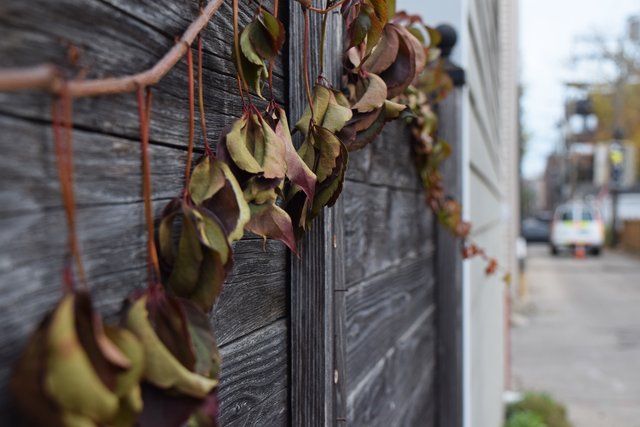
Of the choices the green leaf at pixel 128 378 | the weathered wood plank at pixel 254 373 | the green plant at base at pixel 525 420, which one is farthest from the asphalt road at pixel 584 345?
the green leaf at pixel 128 378

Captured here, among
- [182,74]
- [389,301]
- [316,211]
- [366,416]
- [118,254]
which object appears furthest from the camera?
[389,301]

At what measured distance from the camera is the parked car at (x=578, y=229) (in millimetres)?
27547

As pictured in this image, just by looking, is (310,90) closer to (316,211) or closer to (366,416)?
(316,211)

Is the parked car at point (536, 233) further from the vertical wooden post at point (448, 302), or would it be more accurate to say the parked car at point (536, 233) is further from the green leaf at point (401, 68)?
the green leaf at point (401, 68)

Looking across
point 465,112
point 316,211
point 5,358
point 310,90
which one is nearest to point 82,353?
point 5,358

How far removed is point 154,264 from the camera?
0.70 m

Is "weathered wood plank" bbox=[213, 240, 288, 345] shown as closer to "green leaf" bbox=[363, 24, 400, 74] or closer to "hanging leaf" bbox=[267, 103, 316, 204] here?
"hanging leaf" bbox=[267, 103, 316, 204]

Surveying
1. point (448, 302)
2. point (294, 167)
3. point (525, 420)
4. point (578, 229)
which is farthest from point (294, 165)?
point (578, 229)

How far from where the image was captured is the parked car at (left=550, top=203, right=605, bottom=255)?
2755 centimetres

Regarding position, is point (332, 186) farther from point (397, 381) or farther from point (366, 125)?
point (397, 381)

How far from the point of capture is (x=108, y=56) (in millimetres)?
650

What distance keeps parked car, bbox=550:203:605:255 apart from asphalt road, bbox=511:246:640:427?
6805 millimetres

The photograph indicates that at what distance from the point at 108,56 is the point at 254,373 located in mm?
519

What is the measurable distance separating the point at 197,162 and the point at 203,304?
0.59 ft
